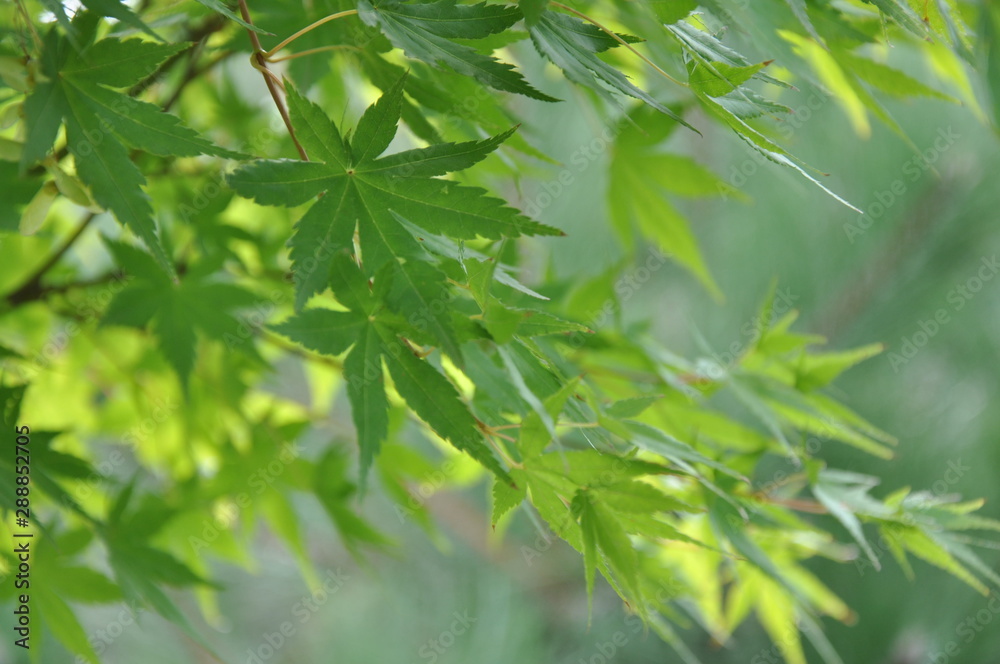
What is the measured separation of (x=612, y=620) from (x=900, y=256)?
0.64 m

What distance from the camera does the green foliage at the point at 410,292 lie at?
24 centimetres

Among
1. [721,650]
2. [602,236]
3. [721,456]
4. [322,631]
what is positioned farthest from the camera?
[322,631]

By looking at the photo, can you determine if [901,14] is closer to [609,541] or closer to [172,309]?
[609,541]

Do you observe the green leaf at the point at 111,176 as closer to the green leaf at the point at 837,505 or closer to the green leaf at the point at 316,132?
the green leaf at the point at 316,132

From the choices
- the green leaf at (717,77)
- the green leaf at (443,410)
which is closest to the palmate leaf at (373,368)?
the green leaf at (443,410)

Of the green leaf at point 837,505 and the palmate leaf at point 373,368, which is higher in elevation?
the palmate leaf at point 373,368

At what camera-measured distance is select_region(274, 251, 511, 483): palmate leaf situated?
9.4 inches

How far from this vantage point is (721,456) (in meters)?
0.38

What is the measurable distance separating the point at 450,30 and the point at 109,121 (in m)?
0.12

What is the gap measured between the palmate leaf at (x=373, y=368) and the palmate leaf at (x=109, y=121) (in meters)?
0.05

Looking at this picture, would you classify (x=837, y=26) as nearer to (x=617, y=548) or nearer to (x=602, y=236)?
(x=617, y=548)

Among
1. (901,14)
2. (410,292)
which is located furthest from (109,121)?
(901,14)

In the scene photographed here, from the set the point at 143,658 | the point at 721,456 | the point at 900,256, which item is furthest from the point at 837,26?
the point at 143,658

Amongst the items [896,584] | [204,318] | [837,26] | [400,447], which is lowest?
[896,584]
